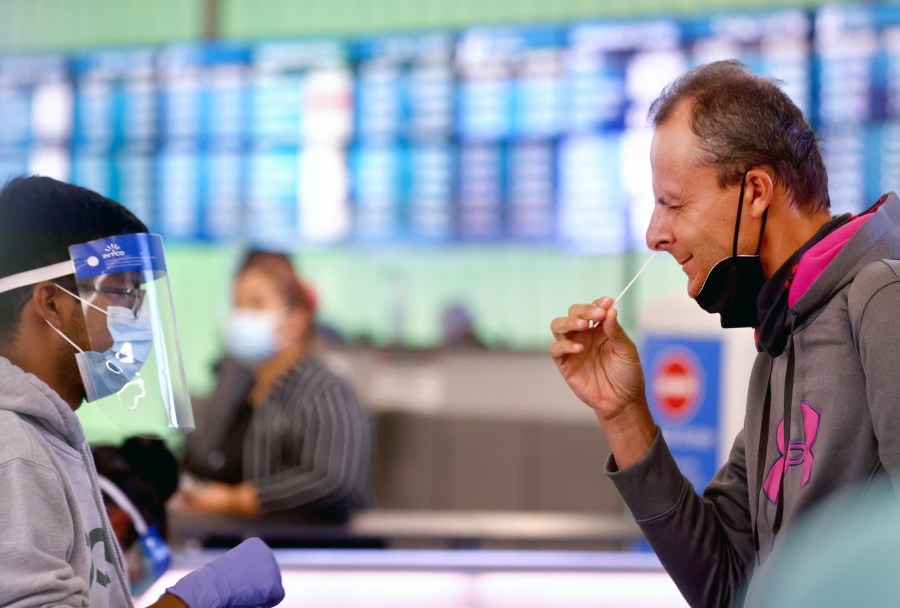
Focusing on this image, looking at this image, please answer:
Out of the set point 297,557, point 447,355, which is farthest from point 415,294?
point 297,557

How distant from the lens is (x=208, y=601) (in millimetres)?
1454

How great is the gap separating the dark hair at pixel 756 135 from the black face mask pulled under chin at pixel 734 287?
0.11 metres

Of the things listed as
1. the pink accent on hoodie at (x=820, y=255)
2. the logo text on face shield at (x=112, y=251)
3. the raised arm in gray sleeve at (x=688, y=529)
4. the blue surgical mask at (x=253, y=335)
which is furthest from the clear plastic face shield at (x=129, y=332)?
the blue surgical mask at (x=253, y=335)

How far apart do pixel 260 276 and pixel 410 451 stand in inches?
97.5

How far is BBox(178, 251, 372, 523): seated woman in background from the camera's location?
340 cm

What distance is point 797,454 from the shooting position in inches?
55.6

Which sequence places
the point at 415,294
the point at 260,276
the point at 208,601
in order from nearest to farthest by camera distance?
the point at 208,601 → the point at 260,276 → the point at 415,294

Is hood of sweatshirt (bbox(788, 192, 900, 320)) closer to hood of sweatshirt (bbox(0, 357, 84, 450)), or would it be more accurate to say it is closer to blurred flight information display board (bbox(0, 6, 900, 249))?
hood of sweatshirt (bbox(0, 357, 84, 450))

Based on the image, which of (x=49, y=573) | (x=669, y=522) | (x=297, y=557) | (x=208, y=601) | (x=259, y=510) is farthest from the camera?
(x=259, y=510)

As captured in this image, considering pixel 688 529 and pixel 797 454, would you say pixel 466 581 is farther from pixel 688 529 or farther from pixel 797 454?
pixel 797 454

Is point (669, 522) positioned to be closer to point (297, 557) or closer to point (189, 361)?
point (297, 557)

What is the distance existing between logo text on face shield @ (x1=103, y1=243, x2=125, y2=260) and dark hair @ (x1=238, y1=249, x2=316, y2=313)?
7.27 feet

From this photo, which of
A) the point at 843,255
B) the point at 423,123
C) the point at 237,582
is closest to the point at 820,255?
the point at 843,255

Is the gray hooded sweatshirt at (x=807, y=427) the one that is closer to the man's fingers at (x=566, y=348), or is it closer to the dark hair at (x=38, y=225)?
the man's fingers at (x=566, y=348)
